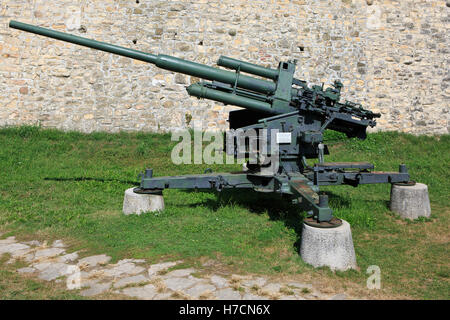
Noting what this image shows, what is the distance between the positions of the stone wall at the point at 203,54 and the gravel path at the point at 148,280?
6659 mm

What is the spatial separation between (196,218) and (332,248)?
222 cm

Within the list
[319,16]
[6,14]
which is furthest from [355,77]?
[6,14]

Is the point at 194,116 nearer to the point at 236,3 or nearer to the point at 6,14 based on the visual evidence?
the point at 236,3

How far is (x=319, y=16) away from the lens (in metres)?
11.1

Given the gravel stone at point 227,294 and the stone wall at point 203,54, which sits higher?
the stone wall at point 203,54

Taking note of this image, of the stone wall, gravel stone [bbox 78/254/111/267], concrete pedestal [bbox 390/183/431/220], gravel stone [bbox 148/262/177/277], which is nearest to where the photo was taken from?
gravel stone [bbox 148/262/177/277]

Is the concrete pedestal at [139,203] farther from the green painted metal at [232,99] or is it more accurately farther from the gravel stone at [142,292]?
the gravel stone at [142,292]

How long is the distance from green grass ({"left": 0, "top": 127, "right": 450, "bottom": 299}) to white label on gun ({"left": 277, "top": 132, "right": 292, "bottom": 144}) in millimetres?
1091

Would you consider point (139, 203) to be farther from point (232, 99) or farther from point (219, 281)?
point (219, 281)

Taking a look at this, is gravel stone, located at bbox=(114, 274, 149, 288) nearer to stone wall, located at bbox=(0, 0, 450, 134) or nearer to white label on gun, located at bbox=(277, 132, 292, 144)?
white label on gun, located at bbox=(277, 132, 292, 144)

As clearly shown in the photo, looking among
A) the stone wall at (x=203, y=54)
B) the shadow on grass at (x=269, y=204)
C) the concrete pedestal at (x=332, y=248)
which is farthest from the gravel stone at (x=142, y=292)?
the stone wall at (x=203, y=54)

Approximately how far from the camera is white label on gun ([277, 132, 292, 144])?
17.9 ft

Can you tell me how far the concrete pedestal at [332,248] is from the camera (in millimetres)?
3963

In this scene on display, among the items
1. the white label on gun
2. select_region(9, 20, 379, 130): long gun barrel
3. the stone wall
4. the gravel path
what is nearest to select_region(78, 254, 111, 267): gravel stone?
the gravel path
